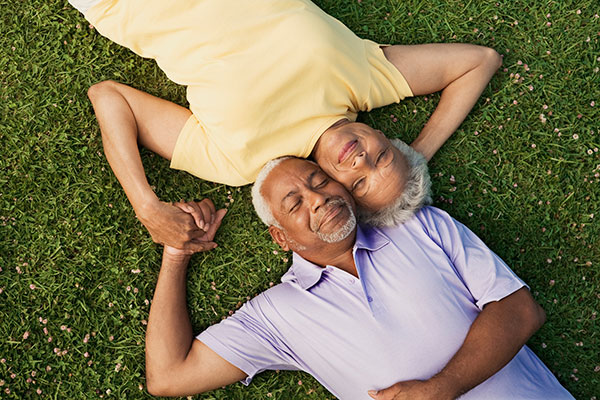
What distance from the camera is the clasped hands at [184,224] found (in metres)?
3.93

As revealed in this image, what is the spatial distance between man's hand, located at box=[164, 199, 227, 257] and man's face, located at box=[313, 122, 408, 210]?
1.16 metres

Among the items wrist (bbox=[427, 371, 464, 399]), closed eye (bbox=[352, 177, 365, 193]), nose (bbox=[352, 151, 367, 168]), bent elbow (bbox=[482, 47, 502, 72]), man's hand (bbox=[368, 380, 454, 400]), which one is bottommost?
man's hand (bbox=[368, 380, 454, 400])

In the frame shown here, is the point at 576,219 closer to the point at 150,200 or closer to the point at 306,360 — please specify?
the point at 306,360

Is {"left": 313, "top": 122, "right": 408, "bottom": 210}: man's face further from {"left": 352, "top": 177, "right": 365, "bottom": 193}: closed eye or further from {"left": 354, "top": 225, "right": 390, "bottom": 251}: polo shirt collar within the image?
{"left": 354, "top": 225, "right": 390, "bottom": 251}: polo shirt collar

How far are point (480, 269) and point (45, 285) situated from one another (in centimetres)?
366

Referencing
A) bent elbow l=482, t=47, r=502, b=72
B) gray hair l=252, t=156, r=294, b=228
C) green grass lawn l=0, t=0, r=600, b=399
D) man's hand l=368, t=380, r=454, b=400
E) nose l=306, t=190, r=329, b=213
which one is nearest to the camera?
man's hand l=368, t=380, r=454, b=400

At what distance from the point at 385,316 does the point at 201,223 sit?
5.63ft

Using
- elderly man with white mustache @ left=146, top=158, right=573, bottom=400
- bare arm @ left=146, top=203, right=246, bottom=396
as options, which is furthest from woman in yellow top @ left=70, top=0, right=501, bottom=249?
bare arm @ left=146, top=203, right=246, bottom=396

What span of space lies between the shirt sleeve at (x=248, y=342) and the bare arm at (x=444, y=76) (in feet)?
6.52

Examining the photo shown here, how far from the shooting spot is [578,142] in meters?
4.30

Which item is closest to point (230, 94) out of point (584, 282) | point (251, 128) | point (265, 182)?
point (251, 128)

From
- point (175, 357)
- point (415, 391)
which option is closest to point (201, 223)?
point (175, 357)

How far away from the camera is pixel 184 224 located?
4.00 metres

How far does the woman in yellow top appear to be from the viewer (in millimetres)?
3537
